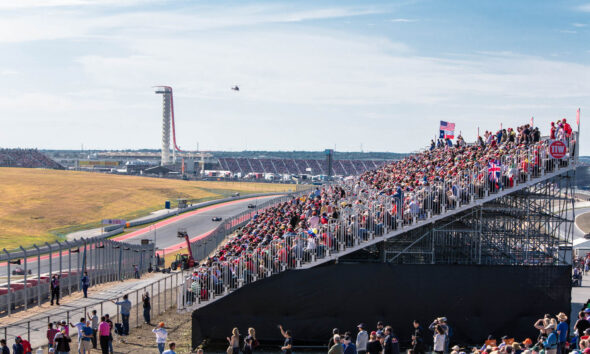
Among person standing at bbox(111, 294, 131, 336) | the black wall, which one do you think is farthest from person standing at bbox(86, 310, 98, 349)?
the black wall

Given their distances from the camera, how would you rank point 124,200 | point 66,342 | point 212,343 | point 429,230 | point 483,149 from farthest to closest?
point 124,200 → point 483,149 → point 429,230 → point 212,343 → point 66,342

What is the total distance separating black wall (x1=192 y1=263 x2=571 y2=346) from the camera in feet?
70.5

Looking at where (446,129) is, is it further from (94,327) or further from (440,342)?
(94,327)

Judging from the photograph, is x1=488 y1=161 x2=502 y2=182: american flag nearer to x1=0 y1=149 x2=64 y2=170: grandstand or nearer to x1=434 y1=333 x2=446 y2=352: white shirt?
x1=434 y1=333 x2=446 y2=352: white shirt

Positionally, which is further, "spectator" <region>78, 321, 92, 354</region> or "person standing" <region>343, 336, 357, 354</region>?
"spectator" <region>78, 321, 92, 354</region>

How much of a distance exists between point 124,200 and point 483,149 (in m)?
66.6

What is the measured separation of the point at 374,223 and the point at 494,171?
4366mm

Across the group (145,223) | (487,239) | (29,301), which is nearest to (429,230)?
(487,239)

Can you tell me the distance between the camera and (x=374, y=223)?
2220 cm

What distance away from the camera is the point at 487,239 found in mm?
26859

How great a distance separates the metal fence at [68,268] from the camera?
2598 cm

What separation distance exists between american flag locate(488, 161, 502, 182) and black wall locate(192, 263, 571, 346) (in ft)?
9.76

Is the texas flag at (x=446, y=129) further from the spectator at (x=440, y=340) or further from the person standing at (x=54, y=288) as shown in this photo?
the spectator at (x=440, y=340)

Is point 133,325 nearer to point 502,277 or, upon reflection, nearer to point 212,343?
point 212,343
